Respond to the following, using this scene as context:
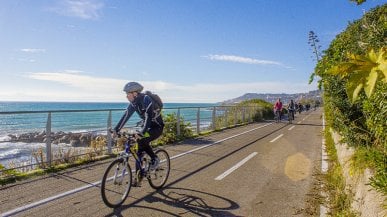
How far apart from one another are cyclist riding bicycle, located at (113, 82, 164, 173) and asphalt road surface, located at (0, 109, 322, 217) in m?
1.09

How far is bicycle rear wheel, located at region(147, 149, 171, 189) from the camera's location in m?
7.26

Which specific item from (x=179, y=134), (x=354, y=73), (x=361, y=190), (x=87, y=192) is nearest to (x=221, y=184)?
(x=87, y=192)

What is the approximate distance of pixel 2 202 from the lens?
251 inches

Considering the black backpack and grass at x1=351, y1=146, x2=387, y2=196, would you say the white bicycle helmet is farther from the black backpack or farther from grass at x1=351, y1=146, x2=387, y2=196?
grass at x1=351, y1=146, x2=387, y2=196

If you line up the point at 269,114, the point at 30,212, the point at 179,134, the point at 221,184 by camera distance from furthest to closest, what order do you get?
1. the point at 269,114
2. the point at 179,134
3. the point at 221,184
4. the point at 30,212

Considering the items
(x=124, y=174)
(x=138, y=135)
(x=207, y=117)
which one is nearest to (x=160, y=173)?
(x=124, y=174)

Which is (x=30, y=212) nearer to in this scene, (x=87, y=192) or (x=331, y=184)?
(x=87, y=192)

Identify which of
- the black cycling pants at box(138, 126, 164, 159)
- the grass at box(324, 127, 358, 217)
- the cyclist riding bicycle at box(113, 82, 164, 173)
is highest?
the cyclist riding bicycle at box(113, 82, 164, 173)

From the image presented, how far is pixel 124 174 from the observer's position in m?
6.61

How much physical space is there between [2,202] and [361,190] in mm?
6148

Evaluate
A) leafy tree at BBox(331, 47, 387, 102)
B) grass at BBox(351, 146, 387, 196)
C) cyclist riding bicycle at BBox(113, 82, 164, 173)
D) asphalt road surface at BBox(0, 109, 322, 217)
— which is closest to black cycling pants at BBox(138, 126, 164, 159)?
cyclist riding bicycle at BBox(113, 82, 164, 173)

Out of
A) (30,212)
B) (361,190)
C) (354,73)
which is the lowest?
(30,212)

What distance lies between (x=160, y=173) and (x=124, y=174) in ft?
3.92

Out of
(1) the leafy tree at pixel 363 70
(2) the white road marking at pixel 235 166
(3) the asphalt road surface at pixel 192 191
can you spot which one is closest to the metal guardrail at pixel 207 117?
(3) the asphalt road surface at pixel 192 191
